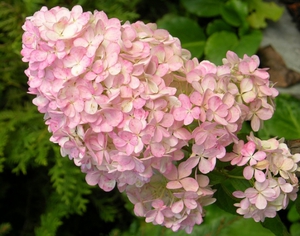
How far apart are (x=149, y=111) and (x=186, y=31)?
1.24 m

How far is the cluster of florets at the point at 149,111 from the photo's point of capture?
0.61 m

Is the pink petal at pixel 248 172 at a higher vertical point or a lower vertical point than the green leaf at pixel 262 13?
higher

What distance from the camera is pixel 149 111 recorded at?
613 mm

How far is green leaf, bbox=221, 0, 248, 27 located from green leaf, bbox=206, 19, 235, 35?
0.03 meters

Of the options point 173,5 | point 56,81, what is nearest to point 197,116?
point 56,81

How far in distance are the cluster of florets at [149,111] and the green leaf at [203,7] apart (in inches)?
46.9

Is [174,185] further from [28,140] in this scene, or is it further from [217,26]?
[217,26]

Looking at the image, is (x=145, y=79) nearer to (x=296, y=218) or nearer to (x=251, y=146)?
(x=251, y=146)

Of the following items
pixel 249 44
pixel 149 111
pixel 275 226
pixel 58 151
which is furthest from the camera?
pixel 249 44

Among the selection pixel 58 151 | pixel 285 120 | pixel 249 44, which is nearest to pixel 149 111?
pixel 58 151

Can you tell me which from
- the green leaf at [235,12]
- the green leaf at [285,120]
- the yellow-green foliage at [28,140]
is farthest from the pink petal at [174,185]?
the green leaf at [235,12]

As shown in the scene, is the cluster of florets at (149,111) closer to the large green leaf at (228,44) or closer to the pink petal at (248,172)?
the pink petal at (248,172)

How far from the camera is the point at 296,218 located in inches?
57.4

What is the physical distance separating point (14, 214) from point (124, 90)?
3.74 feet
